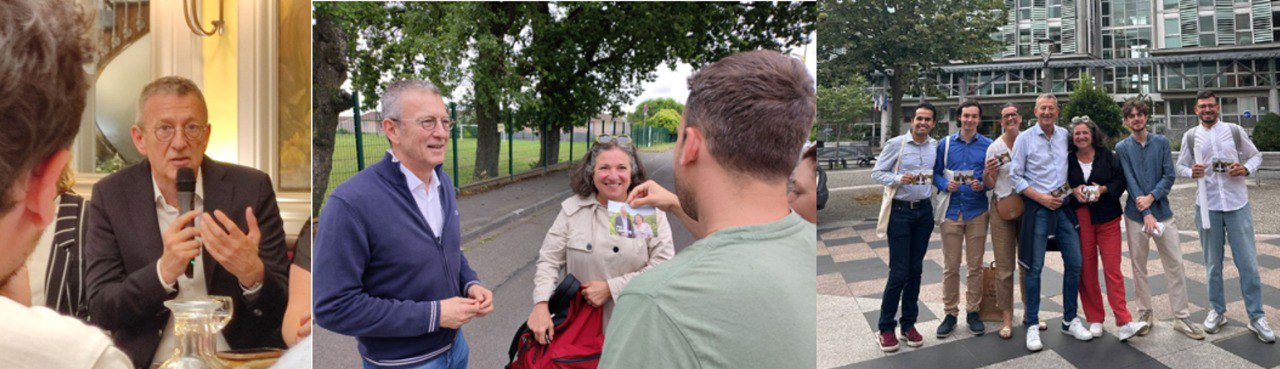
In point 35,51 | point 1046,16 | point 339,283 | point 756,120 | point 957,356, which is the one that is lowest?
point 957,356

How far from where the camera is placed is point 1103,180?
3.75m

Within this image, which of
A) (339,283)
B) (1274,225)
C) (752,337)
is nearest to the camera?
(752,337)

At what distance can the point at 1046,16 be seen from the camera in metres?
3.65

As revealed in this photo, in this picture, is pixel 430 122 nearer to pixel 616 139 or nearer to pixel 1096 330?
→ pixel 616 139

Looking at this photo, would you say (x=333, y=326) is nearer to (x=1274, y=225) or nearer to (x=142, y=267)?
(x=142, y=267)

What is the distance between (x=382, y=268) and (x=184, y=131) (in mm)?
908

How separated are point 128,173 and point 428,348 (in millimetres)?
1069

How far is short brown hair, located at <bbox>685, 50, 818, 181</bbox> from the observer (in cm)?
139

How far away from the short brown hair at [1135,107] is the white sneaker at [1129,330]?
955mm

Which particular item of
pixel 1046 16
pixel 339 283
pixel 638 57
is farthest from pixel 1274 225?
pixel 339 283

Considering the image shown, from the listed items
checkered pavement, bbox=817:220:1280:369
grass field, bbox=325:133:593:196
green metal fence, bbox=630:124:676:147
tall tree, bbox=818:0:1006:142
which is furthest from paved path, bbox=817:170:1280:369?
grass field, bbox=325:133:593:196

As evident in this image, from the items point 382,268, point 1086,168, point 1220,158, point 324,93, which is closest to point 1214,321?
point 1220,158

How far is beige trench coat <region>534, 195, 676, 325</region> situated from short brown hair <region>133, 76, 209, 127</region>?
121 cm

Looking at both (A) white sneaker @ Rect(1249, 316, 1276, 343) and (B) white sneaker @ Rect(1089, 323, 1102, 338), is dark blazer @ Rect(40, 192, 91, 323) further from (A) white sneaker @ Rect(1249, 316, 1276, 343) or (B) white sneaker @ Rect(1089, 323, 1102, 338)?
(A) white sneaker @ Rect(1249, 316, 1276, 343)
